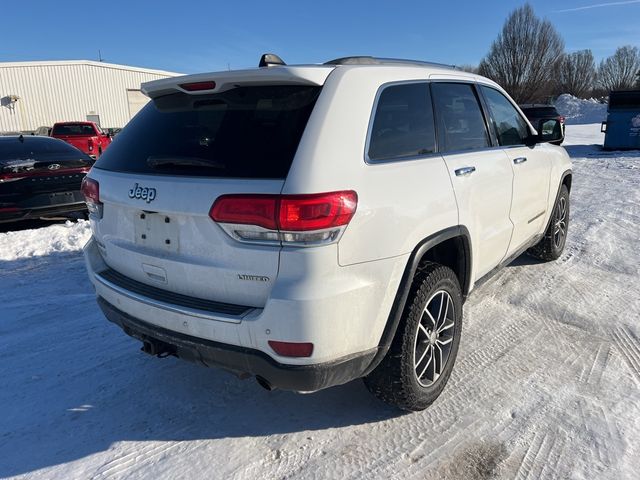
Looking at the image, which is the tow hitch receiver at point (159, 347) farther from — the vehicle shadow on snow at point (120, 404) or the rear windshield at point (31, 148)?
the rear windshield at point (31, 148)

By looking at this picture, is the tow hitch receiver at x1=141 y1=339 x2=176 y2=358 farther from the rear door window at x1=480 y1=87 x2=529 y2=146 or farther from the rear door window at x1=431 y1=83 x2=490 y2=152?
the rear door window at x1=480 y1=87 x2=529 y2=146

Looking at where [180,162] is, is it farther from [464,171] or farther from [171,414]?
[464,171]

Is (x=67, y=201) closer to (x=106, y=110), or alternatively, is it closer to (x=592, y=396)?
(x=592, y=396)

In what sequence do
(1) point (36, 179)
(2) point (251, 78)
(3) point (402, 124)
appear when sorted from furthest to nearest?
(1) point (36, 179), (3) point (402, 124), (2) point (251, 78)

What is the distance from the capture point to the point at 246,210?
7.02ft

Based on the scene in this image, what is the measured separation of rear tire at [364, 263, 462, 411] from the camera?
2586mm

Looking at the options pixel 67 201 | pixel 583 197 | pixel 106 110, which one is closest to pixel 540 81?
pixel 106 110

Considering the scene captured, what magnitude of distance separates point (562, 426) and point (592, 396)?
40cm

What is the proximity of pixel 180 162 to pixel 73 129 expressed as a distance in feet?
62.9

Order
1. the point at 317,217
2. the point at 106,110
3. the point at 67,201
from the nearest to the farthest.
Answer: the point at 317,217, the point at 67,201, the point at 106,110

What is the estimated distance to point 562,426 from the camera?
8.80ft

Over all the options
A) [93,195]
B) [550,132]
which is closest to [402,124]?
[93,195]

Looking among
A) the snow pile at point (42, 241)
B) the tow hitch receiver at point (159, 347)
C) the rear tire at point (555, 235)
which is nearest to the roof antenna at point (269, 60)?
the tow hitch receiver at point (159, 347)

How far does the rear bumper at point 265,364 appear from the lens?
2.21 metres
